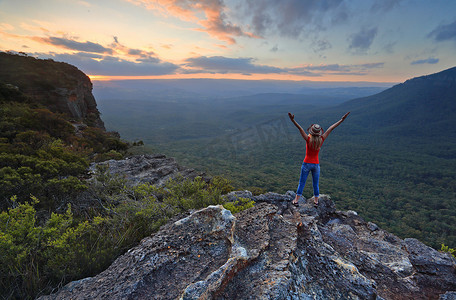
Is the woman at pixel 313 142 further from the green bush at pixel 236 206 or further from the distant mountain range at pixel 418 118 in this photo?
the distant mountain range at pixel 418 118

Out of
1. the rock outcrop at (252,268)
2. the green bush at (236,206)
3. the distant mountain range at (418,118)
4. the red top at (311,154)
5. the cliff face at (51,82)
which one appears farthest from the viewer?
the distant mountain range at (418,118)

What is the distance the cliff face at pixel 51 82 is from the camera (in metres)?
24.4

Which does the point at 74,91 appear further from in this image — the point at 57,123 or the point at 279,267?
the point at 279,267

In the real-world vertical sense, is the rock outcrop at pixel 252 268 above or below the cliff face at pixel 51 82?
below

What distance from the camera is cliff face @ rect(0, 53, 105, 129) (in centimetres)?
2442

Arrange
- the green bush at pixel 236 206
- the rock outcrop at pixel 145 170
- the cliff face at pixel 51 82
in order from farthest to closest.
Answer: the cliff face at pixel 51 82 < the rock outcrop at pixel 145 170 < the green bush at pixel 236 206

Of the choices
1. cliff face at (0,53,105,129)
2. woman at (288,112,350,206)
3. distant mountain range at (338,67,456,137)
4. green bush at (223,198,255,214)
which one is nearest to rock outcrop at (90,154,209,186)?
green bush at (223,198,255,214)

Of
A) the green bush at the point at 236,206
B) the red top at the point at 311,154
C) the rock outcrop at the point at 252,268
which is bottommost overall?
the green bush at the point at 236,206

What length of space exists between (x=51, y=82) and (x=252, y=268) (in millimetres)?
36059

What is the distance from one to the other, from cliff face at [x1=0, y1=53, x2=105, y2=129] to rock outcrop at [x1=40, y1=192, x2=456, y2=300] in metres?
29.6

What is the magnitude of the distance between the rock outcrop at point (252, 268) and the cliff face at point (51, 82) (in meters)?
29.6

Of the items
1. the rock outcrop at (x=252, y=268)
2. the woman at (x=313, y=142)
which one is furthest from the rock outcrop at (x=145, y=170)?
the rock outcrop at (x=252, y=268)

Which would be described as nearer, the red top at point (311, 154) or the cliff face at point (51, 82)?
the red top at point (311, 154)

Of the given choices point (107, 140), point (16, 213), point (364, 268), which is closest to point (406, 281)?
point (364, 268)
